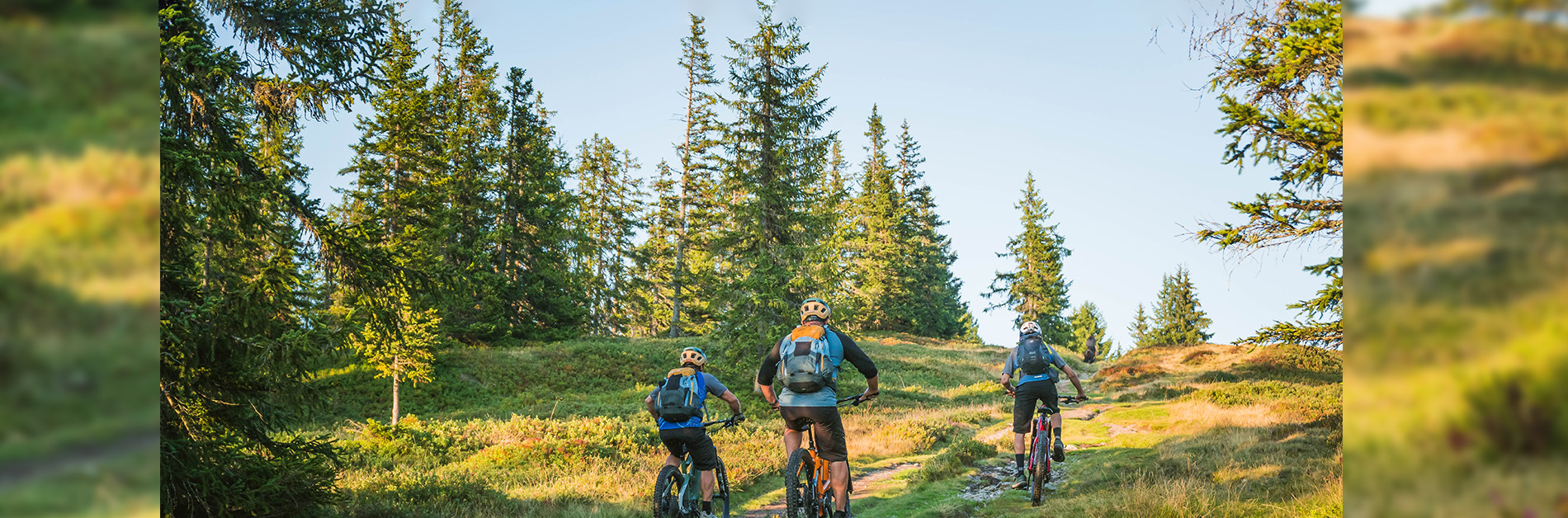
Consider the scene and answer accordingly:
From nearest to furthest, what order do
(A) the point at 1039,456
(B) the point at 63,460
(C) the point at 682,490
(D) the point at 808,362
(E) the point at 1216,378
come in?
(B) the point at 63,460, (D) the point at 808,362, (C) the point at 682,490, (A) the point at 1039,456, (E) the point at 1216,378

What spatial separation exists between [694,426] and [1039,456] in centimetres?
438

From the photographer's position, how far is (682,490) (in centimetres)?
841

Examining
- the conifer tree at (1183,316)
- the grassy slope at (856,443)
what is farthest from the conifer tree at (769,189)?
the conifer tree at (1183,316)

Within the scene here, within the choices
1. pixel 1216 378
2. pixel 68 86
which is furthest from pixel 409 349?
pixel 1216 378

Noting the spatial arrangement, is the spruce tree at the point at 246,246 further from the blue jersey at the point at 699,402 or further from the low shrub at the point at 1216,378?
the low shrub at the point at 1216,378

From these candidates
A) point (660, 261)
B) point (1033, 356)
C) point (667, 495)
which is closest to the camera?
point (667, 495)

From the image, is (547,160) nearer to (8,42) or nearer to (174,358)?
(174,358)

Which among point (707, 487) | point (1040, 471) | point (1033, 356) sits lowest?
point (1040, 471)

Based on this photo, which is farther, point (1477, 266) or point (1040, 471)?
point (1040, 471)

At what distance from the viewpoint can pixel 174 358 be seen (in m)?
6.13

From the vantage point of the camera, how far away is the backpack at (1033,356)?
9.95m

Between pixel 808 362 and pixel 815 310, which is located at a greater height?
pixel 815 310

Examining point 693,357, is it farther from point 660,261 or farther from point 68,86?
point 660,261

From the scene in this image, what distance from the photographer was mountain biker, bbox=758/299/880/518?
737cm
